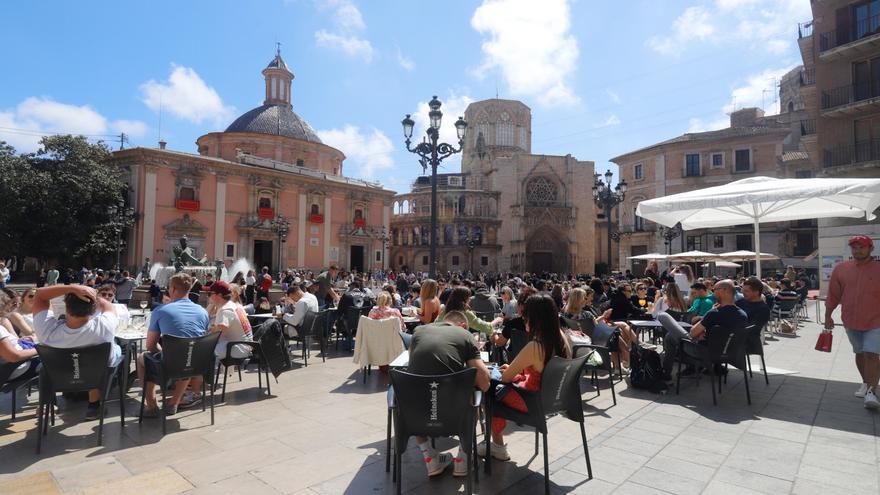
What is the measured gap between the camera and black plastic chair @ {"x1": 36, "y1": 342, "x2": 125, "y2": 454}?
372cm

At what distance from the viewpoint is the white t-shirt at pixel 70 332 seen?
394cm

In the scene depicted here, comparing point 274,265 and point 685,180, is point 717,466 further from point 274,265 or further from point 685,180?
point 685,180

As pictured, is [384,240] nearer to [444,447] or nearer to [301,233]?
[301,233]

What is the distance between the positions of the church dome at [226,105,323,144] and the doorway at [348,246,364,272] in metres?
9.44

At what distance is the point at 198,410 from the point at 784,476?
5291 millimetres

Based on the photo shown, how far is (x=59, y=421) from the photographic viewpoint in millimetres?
4418

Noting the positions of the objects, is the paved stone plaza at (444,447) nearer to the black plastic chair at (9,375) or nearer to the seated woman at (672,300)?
the black plastic chair at (9,375)

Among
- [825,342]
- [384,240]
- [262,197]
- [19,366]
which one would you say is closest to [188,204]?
[262,197]

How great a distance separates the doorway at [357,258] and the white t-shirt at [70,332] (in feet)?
105

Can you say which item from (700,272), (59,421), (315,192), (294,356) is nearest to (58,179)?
(315,192)

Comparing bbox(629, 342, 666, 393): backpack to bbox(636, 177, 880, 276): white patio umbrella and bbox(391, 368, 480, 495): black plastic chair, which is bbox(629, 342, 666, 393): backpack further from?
bbox(391, 368, 480, 495): black plastic chair

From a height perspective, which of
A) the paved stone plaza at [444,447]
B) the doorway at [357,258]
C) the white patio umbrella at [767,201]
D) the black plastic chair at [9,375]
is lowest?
the paved stone plaza at [444,447]

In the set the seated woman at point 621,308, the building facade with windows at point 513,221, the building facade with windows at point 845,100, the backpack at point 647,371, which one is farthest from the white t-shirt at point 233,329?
the building facade with windows at point 513,221

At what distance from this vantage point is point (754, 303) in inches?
233
